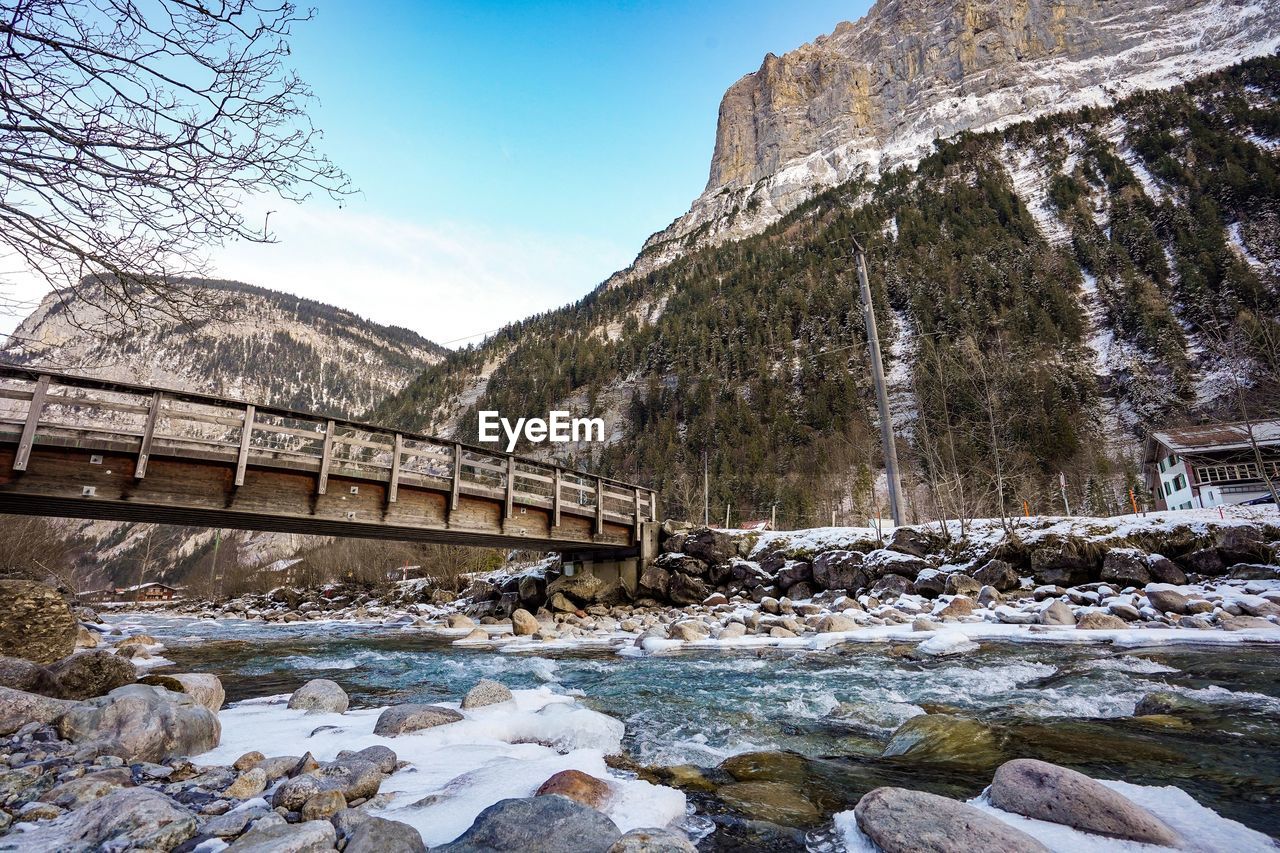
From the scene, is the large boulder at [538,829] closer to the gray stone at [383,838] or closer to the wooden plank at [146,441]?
the gray stone at [383,838]

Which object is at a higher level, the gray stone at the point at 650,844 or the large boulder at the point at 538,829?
the gray stone at the point at 650,844

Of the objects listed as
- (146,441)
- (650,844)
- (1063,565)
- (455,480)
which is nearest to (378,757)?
(650,844)

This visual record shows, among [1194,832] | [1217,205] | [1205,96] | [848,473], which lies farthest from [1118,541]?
[1205,96]

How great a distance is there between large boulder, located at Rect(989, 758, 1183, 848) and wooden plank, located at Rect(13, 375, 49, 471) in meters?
13.2

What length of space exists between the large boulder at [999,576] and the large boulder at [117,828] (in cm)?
1417

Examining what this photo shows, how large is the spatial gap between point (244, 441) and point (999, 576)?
16.4 metres

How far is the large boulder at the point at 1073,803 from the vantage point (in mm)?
2273

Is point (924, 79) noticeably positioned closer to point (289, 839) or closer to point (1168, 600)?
point (1168, 600)

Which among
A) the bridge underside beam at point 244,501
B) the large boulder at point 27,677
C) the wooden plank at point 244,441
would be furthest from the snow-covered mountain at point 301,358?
the large boulder at point 27,677

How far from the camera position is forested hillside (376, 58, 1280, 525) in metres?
45.1

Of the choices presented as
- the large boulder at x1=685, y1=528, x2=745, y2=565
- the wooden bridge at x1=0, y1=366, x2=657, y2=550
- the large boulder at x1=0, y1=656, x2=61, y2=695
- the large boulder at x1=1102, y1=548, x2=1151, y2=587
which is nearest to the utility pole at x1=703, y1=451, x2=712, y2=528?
the large boulder at x1=685, y1=528, x2=745, y2=565

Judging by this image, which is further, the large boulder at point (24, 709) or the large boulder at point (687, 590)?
the large boulder at point (687, 590)

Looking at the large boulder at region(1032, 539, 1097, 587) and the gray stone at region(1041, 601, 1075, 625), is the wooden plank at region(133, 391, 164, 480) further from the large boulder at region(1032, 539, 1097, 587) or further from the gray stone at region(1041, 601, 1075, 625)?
the large boulder at region(1032, 539, 1097, 587)

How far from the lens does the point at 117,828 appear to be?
223 centimetres
